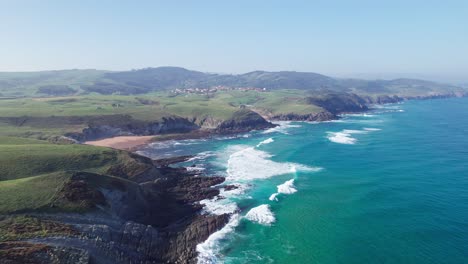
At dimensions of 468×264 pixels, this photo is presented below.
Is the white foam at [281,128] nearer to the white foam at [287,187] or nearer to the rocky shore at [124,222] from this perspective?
the white foam at [287,187]

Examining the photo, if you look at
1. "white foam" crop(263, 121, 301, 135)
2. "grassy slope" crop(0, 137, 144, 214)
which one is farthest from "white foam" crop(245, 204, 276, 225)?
"white foam" crop(263, 121, 301, 135)

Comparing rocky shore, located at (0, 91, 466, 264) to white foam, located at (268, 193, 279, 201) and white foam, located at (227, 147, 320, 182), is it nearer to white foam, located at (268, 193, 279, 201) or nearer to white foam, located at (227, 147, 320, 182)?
white foam, located at (227, 147, 320, 182)

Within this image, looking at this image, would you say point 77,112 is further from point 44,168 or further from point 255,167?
point 255,167

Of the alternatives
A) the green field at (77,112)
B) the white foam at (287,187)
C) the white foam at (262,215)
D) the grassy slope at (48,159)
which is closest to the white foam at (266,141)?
the green field at (77,112)

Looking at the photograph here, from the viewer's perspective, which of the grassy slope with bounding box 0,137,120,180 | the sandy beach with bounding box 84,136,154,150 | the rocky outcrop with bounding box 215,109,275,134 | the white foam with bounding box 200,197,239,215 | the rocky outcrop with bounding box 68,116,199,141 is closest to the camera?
the white foam with bounding box 200,197,239,215

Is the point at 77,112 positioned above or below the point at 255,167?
above

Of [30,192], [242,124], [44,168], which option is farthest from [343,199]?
[242,124]
